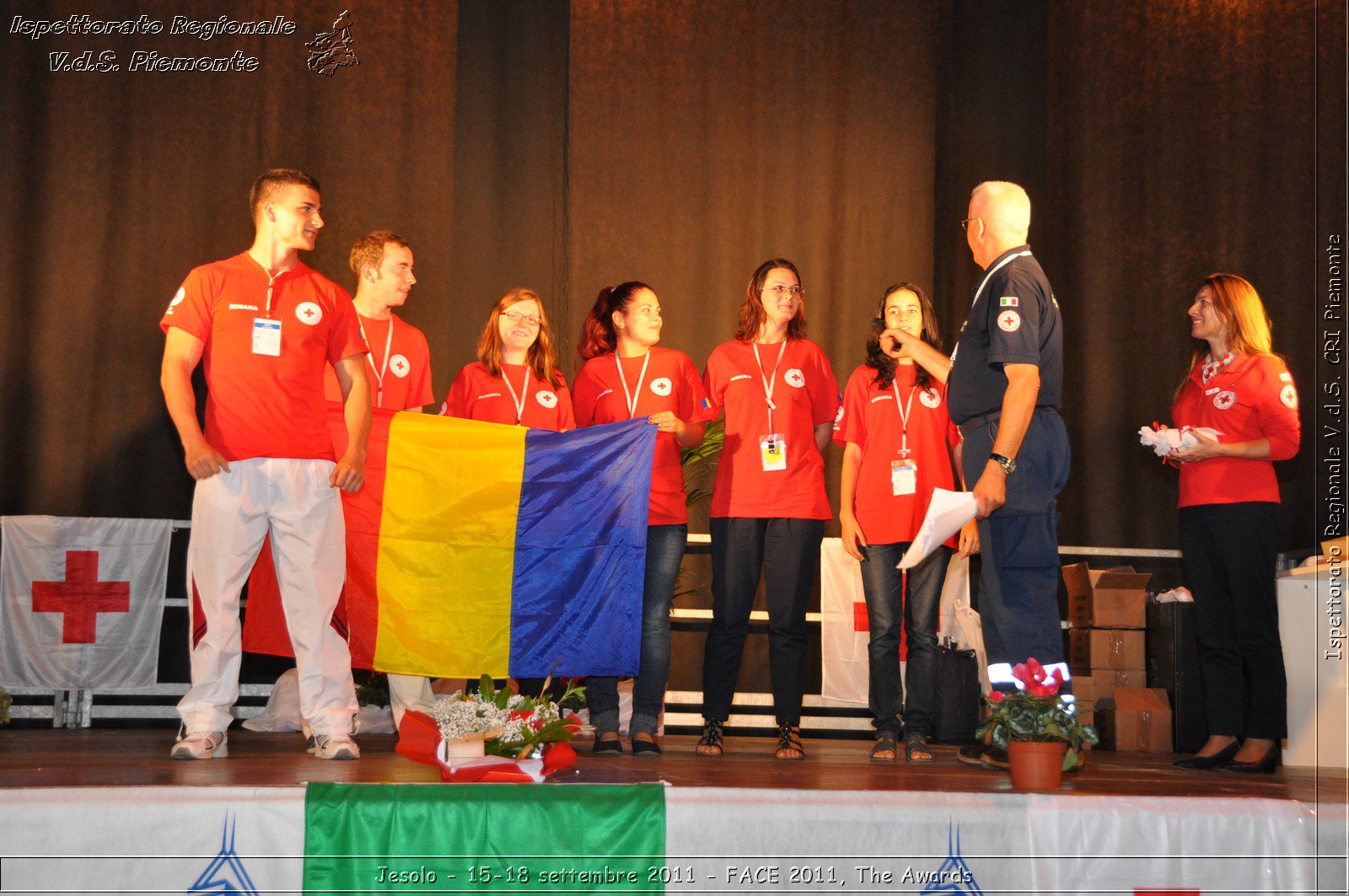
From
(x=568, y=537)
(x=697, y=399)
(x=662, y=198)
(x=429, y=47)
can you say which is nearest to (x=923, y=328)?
(x=697, y=399)

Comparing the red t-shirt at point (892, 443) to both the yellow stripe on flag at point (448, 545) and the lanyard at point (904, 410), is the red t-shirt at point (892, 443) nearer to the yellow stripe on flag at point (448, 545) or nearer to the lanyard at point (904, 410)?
the lanyard at point (904, 410)

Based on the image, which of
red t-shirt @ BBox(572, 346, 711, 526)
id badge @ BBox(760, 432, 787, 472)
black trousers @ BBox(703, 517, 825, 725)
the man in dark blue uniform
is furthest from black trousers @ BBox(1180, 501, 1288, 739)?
red t-shirt @ BBox(572, 346, 711, 526)

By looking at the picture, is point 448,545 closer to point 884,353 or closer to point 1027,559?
point 884,353

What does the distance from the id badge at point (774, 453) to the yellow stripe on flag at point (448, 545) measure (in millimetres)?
963

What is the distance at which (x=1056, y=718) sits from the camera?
324 cm

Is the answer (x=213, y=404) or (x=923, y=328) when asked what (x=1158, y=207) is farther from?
(x=213, y=404)

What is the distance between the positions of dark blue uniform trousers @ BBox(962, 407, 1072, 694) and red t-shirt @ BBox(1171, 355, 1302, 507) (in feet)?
3.67

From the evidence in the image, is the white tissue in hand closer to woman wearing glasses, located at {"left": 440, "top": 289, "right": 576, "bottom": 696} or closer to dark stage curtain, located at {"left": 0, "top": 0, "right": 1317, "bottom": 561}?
dark stage curtain, located at {"left": 0, "top": 0, "right": 1317, "bottom": 561}

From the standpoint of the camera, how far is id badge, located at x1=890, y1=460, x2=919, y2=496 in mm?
4551

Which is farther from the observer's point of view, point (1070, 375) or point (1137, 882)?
point (1070, 375)

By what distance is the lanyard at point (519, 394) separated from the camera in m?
4.94

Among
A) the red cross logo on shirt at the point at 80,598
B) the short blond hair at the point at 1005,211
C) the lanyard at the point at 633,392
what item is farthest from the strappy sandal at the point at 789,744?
the red cross logo on shirt at the point at 80,598

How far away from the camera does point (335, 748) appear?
147 inches

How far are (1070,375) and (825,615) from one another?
6.71ft
